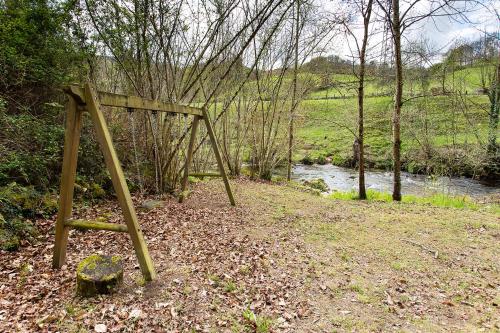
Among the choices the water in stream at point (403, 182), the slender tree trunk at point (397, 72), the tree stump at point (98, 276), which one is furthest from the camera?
the water in stream at point (403, 182)

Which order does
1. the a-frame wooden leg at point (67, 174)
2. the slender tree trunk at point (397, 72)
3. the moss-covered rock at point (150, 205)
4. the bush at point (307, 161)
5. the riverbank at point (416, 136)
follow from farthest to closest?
the bush at point (307, 161) → the riverbank at point (416, 136) → the slender tree trunk at point (397, 72) → the moss-covered rock at point (150, 205) → the a-frame wooden leg at point (67, 174)

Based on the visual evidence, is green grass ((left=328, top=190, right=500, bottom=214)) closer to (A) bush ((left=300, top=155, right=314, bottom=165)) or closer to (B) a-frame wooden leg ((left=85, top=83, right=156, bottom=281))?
(B) a-frame wooden leg ((left=85, top=83, right=156, bottom=281))

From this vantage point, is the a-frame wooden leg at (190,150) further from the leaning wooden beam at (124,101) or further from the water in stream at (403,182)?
the water in stream at (403,182)

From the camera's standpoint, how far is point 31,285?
3.44m

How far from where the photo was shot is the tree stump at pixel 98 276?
3.19 meters

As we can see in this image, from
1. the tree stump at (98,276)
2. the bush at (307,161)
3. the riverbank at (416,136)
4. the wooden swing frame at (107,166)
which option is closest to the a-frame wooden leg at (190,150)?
the wooden swing frame at (107,166)

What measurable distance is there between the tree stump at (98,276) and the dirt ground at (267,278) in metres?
0.12

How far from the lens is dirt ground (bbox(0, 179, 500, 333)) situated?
307 centimetres

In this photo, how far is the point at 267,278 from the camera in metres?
4.01

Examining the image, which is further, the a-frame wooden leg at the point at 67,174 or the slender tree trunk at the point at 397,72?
the slender tree trunk at the point at 397,72

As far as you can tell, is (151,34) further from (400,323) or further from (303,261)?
(400,323)

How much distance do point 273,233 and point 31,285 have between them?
3.75m

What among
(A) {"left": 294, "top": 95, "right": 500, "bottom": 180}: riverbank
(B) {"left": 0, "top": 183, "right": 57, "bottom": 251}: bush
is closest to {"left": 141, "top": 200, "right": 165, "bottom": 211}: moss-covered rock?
(B) {"left": 0, "top": 183, "right": 57, "bottom": 251}: bush

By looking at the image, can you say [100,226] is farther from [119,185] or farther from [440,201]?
[440,201]
